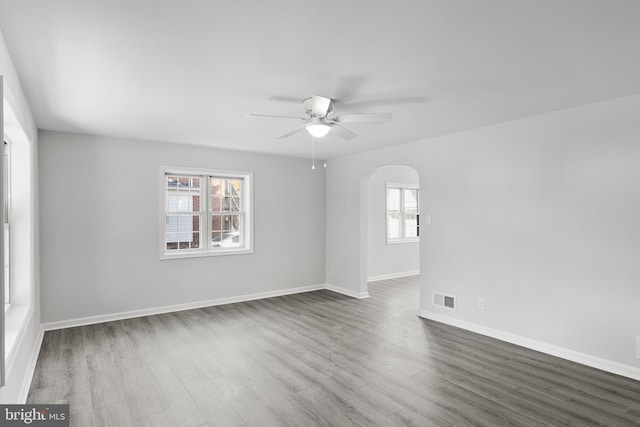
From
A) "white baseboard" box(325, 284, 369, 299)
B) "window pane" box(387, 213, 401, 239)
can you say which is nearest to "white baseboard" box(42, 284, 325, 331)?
"white baseboard" box(325, 284, 369, 299)

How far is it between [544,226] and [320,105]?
2.72 m

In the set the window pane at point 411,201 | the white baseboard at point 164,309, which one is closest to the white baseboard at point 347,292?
the white baseboard at point 164,309

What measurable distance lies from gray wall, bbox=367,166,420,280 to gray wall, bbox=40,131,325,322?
6.89ft

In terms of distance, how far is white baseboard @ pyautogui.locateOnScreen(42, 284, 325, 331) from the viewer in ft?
15.4

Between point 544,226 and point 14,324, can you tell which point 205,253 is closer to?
point 14,324

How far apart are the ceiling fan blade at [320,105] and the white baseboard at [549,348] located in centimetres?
323

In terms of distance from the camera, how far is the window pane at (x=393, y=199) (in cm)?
827

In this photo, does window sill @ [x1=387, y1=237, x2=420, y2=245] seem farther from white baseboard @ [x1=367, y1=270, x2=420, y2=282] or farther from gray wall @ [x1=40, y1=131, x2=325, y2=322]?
gray wall @ [x1=40, y1=131, x2=325, y2=322]

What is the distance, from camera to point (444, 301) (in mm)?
4883

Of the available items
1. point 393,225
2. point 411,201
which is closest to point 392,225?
point 393,225

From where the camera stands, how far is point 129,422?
2568mm

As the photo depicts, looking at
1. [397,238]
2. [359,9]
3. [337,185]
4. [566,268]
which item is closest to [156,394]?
[359,9]

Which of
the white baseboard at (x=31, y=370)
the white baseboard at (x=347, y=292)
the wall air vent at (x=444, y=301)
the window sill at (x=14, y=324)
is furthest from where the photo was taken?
the white baseboard at (x=347, y=292)
